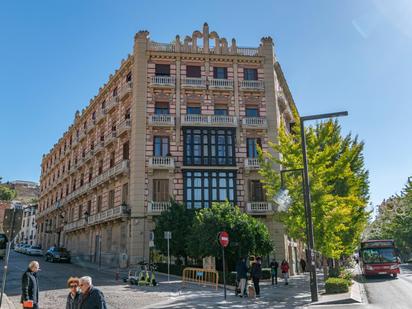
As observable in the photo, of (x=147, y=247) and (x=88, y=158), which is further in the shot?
(x=88, y=158)

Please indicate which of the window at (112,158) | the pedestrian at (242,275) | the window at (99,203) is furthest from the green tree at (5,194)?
the pedestrian at (242,275)

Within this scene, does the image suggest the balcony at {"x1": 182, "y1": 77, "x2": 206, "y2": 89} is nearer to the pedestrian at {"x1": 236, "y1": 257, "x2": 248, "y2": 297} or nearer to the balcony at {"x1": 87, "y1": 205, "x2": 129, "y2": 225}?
the balcony at {"x1": 87, "y1": 205, "x2": 129, "y2": 225}

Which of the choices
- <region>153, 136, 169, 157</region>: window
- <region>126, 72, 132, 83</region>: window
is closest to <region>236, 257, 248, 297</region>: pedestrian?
<region>153, 136, 169, 157</region>: window

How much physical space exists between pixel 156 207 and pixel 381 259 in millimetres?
16327

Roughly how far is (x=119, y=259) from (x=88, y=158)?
14.0 metres

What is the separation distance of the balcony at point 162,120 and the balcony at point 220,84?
421 cm

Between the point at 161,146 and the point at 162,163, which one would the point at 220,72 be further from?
the point at 162,163

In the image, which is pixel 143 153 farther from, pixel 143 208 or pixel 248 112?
pixel 248 112

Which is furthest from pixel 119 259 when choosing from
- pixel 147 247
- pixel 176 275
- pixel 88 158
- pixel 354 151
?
pixel 354 151

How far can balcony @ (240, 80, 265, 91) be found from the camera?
3078 centimetres

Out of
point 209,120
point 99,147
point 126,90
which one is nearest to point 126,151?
point 126,90

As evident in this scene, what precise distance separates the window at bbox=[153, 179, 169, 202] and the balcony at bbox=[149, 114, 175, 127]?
4297 mm

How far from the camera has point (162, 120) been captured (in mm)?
29281

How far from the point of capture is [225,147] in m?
29.4
